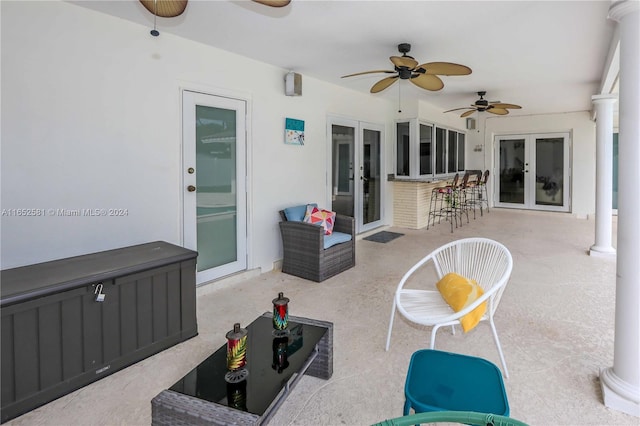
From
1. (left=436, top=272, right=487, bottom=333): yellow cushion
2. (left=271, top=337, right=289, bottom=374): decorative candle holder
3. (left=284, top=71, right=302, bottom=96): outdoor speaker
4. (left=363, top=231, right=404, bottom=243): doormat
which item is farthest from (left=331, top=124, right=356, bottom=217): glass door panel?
(left=271, top=337, right=289, bottom=374): decorative candle holder

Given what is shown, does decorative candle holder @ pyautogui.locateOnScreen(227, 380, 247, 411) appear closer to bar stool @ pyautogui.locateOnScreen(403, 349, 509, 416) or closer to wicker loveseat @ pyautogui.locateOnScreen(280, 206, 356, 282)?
bar stool @ pyautogui.locateOnScreen(403, 349, 509, 416)

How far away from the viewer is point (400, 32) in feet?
11.2

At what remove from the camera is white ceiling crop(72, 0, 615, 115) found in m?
2.93

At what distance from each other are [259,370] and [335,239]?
2723 mm

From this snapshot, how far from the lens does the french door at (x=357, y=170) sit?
5824 millimetres

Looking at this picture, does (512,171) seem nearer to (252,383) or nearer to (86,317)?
(252,383)

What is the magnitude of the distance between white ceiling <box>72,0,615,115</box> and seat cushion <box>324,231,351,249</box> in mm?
2032

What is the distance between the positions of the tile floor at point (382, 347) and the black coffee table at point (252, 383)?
336mm

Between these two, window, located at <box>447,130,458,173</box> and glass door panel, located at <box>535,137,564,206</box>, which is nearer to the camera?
window, located at <box>447,130,458,173</box>

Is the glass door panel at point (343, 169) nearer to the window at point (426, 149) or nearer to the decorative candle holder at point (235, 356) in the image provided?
the window at point (426, 149)

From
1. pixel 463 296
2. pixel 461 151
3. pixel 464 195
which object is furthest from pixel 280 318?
pixel 461 151

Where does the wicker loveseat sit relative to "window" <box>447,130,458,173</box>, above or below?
below

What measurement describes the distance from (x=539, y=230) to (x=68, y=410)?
7464 millimetres

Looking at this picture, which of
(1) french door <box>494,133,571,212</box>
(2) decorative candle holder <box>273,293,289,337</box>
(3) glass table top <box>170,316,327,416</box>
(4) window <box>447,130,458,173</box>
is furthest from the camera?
(1) french door <box>494,133,571,212</box>
